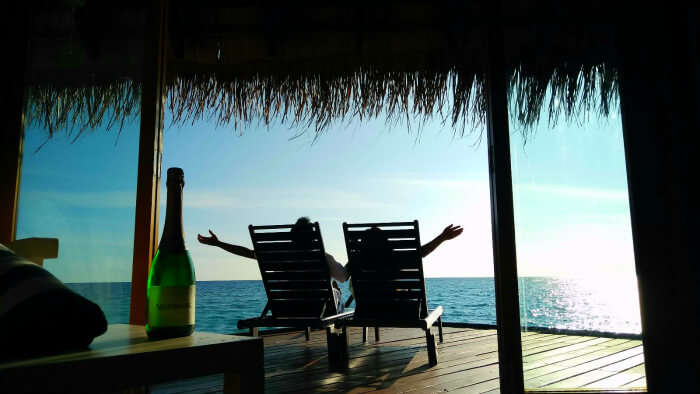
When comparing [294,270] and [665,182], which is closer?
[665,182]

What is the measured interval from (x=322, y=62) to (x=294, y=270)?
1.50m

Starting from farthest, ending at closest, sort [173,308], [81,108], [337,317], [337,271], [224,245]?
1. [224,245]
2. [337,271]
3. [337,317]
4. [81,108]
5. [173,308]

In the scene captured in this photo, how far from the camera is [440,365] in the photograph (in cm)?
307

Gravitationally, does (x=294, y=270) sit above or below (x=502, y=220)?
below

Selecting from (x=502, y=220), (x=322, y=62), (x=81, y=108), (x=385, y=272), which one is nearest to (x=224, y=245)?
(x=385, y=272)

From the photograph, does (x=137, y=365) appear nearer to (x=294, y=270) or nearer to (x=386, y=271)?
(x=386, y=271)

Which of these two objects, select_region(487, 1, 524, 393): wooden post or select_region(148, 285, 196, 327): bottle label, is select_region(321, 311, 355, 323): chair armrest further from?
select_region(148, 285, 196, 327): bottle label

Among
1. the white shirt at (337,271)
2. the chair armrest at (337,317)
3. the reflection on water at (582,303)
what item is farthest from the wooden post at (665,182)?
the white shirt at (337,271)

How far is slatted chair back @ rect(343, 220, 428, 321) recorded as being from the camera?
3320 mm

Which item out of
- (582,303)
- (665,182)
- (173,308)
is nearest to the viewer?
(173,308)

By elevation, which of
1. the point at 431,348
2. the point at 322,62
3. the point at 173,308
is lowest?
the point at 431,348

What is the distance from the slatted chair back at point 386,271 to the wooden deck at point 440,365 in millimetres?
344

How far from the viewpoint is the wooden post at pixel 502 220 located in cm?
167

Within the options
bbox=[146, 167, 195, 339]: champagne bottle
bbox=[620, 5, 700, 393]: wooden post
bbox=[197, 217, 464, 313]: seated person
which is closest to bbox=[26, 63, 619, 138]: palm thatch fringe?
bbox=[197, 217, 464, 313]: seated person
